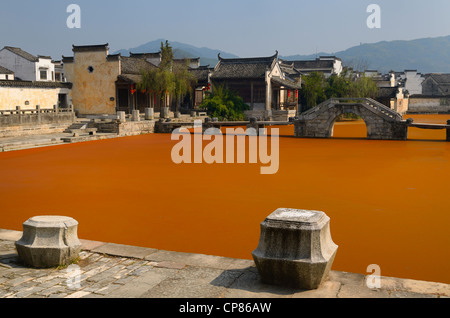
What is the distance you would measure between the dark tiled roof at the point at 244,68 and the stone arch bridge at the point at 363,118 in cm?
1532

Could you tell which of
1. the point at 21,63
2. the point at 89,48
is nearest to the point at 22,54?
the point at 21,63

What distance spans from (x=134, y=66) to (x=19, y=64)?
16610mm

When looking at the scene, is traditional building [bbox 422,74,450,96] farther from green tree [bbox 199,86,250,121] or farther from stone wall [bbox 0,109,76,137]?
stone wall [bbox 0,109,76,137]

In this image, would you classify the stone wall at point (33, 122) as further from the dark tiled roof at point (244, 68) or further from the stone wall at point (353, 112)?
the dark tiled roof at point (244, 68)

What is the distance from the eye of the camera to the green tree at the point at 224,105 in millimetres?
39406

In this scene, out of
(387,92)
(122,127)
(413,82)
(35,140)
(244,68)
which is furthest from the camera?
(413,82)

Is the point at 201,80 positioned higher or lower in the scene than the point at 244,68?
lower

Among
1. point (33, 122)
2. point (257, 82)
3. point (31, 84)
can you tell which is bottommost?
point (33, 122)

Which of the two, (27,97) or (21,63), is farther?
(21,63)

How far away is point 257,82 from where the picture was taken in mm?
43906

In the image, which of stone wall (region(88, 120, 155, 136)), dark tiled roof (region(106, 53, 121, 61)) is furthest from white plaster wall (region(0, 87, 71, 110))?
stone wall (region(88, 120, 155, 136))

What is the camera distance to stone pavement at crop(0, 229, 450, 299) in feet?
16.2

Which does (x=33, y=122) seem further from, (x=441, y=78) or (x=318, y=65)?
(x=441, y=78)
